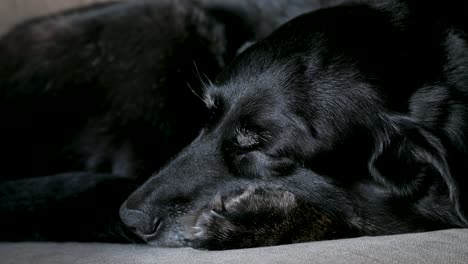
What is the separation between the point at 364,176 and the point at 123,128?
2.68 feet

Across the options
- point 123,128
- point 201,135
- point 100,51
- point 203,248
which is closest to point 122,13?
point 100,51

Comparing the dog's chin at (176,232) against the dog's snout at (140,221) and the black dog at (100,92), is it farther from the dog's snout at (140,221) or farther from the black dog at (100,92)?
the black dog at (100,92)

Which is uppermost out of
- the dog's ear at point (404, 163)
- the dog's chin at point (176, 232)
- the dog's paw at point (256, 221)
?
the dog's ear at point (404, 163)

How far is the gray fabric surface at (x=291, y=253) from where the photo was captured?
0.99 metres

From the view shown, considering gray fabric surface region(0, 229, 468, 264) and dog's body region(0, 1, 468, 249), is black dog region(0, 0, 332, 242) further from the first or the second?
gray fabric surface region(0, 229, 468, 264)

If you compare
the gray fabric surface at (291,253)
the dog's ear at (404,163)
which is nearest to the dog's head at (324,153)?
the dog's ear at (404,163)

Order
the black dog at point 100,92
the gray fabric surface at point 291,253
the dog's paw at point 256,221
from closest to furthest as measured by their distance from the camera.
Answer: the gray fabric surface at point 291,253 < the dog's paw at point 256,221 < the black dog at point 100,92

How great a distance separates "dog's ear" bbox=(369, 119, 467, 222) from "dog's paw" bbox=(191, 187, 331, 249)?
179mm

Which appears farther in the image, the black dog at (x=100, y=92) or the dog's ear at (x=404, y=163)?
the black dog at (x=100, y=92)

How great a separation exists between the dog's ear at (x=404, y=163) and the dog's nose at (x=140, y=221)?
0.54 meters


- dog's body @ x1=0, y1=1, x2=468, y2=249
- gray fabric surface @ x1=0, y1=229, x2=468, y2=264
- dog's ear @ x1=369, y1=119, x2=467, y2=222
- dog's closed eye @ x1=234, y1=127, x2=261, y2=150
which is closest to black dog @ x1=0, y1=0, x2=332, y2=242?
dog's body @ x1=0, y1=1, x2=468, y2=249

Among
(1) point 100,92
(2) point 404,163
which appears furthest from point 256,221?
(1) point 100,92

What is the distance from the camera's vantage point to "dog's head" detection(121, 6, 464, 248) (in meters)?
1.35

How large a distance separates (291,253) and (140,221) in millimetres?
468
